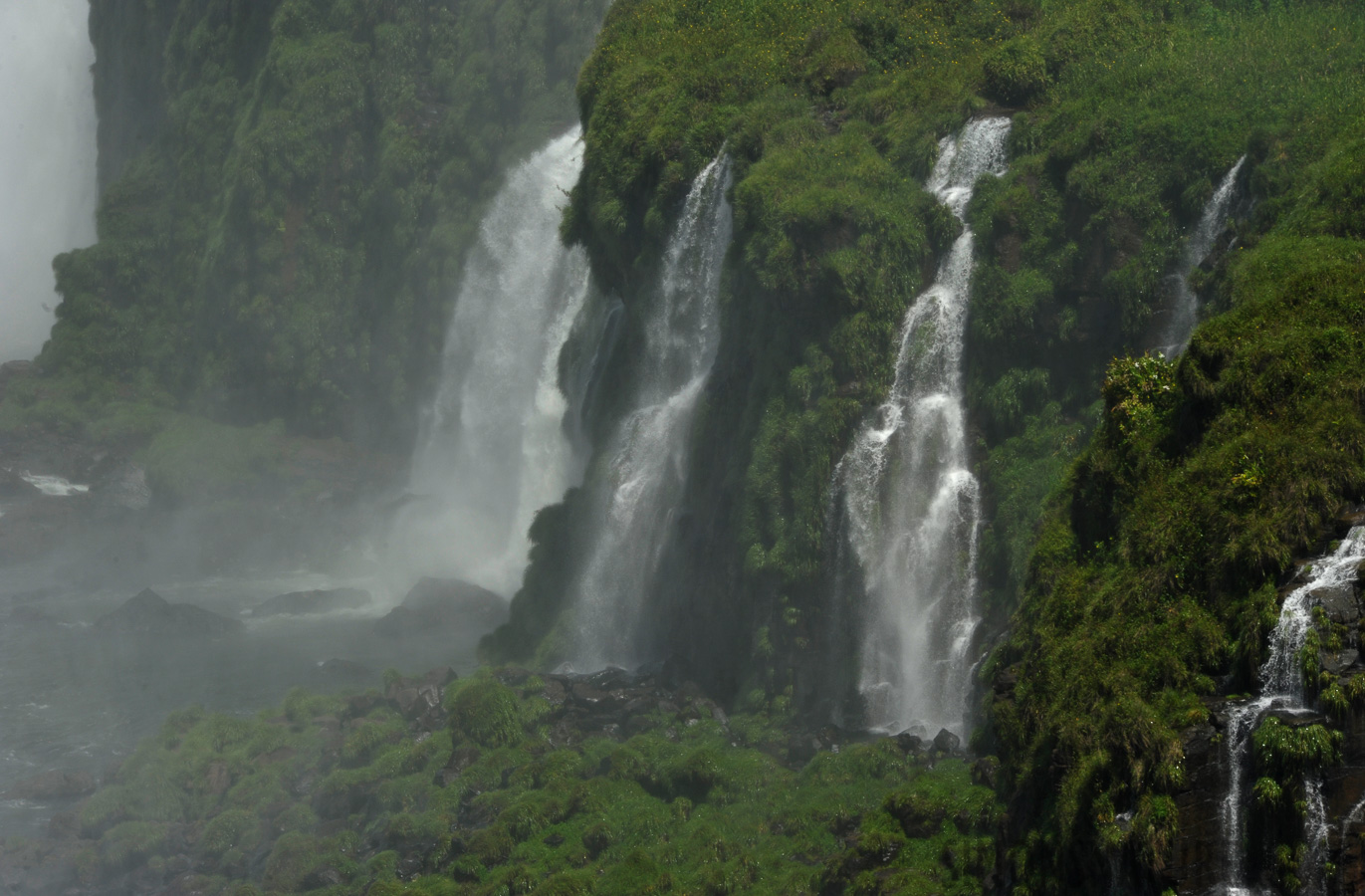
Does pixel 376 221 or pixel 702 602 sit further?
pixel 376 221

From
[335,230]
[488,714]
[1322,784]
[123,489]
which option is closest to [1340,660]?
[1322,784]

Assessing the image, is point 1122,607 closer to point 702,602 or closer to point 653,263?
point 702,602

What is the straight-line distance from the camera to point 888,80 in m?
33.2

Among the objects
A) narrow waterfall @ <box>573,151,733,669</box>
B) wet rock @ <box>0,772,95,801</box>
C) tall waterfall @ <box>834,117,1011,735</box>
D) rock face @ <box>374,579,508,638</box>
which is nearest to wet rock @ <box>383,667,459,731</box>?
narrow waterfall @ <box>573,151,733,669</box>

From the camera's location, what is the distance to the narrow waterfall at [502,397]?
47.4 m

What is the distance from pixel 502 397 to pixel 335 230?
45.7 feet

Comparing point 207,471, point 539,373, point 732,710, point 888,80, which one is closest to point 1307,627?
point 732,710

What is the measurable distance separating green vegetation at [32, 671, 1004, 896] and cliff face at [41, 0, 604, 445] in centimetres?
2728

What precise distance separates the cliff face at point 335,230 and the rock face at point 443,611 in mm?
15536

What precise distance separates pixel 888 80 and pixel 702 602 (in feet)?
48.5

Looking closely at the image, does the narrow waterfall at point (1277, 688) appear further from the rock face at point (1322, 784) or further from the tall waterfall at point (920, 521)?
the tall waterfall at point (920, 521)

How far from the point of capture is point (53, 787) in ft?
101

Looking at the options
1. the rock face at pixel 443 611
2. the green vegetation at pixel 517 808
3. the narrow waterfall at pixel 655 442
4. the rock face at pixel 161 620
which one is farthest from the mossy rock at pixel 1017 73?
the rock face at pixel 161 620

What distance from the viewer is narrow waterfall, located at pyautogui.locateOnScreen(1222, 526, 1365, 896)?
1143cm
